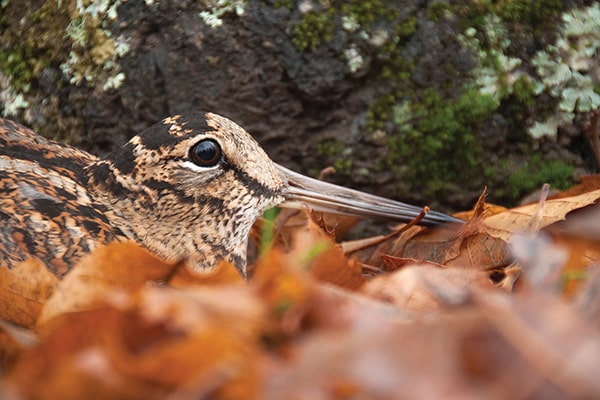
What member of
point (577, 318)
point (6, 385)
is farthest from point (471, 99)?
point (6, 385)

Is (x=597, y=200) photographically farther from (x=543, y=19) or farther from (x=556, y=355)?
(x=556, y=355)

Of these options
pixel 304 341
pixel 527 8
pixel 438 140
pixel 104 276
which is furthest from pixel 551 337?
pixel 527 8

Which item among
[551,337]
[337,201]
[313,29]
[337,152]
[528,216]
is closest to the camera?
[551,337]

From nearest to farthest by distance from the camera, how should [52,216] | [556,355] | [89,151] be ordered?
[556,355], [52,216], [89,151]

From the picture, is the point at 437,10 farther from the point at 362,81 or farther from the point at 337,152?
the point at 337,152

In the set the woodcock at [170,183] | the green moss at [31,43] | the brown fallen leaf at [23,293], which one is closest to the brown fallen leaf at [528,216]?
the woodcock at [170,183]

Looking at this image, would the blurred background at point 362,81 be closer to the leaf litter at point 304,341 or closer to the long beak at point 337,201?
the long beak at point 337,201

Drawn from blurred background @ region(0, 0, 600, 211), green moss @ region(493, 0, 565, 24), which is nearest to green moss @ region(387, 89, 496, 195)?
blurred background @ region(0, 0, 600, 211)
